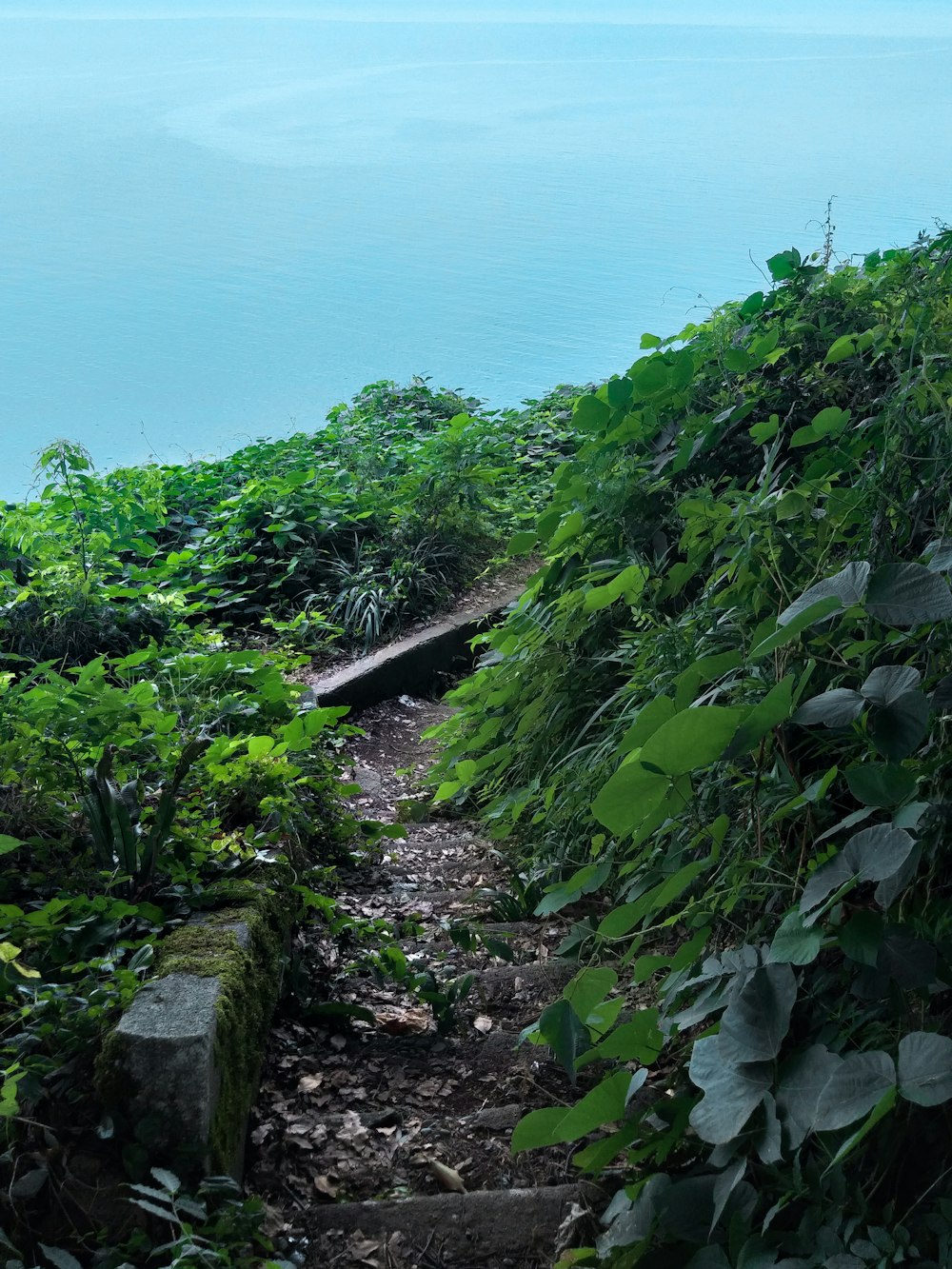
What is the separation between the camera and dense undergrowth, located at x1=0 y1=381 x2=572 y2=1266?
5.13 ft

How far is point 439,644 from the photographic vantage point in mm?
4965

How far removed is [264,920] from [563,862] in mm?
719

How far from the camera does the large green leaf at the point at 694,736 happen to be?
1.22 meters

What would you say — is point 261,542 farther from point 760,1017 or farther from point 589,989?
point 760,1017

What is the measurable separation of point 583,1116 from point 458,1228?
1.39ft

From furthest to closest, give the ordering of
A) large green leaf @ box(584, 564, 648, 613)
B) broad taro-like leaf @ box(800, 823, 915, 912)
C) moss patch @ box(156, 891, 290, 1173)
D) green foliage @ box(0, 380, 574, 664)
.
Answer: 1. green foliage @ box(0, 380, 574, 664)
2. large green leaf @ box(584, 564, 648, 613)
3. moss patch @ box(156, 891, 290, 1173)
4. broad taro-like leaf @ box(800, 823, 915, 912)

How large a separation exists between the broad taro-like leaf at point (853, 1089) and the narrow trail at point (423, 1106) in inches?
21.3

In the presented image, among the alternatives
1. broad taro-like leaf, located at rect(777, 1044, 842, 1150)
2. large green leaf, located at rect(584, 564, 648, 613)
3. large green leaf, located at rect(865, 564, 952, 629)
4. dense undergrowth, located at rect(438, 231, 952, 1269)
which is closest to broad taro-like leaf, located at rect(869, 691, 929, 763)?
dense undergrowth, located at rect(438, 231, 952, 1269)

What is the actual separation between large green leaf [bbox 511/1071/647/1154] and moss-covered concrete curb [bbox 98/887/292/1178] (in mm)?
516

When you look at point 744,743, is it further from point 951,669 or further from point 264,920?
point 264,920

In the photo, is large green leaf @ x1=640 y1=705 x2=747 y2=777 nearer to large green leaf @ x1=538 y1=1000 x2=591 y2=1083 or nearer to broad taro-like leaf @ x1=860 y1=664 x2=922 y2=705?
broad taro-like leaf @ x1=860 y1=664 x2=922 y2=705

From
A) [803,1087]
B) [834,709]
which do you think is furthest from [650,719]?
[803,1087]

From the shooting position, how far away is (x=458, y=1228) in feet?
5.11

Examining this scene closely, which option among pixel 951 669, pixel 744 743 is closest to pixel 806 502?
pixel 951 669
